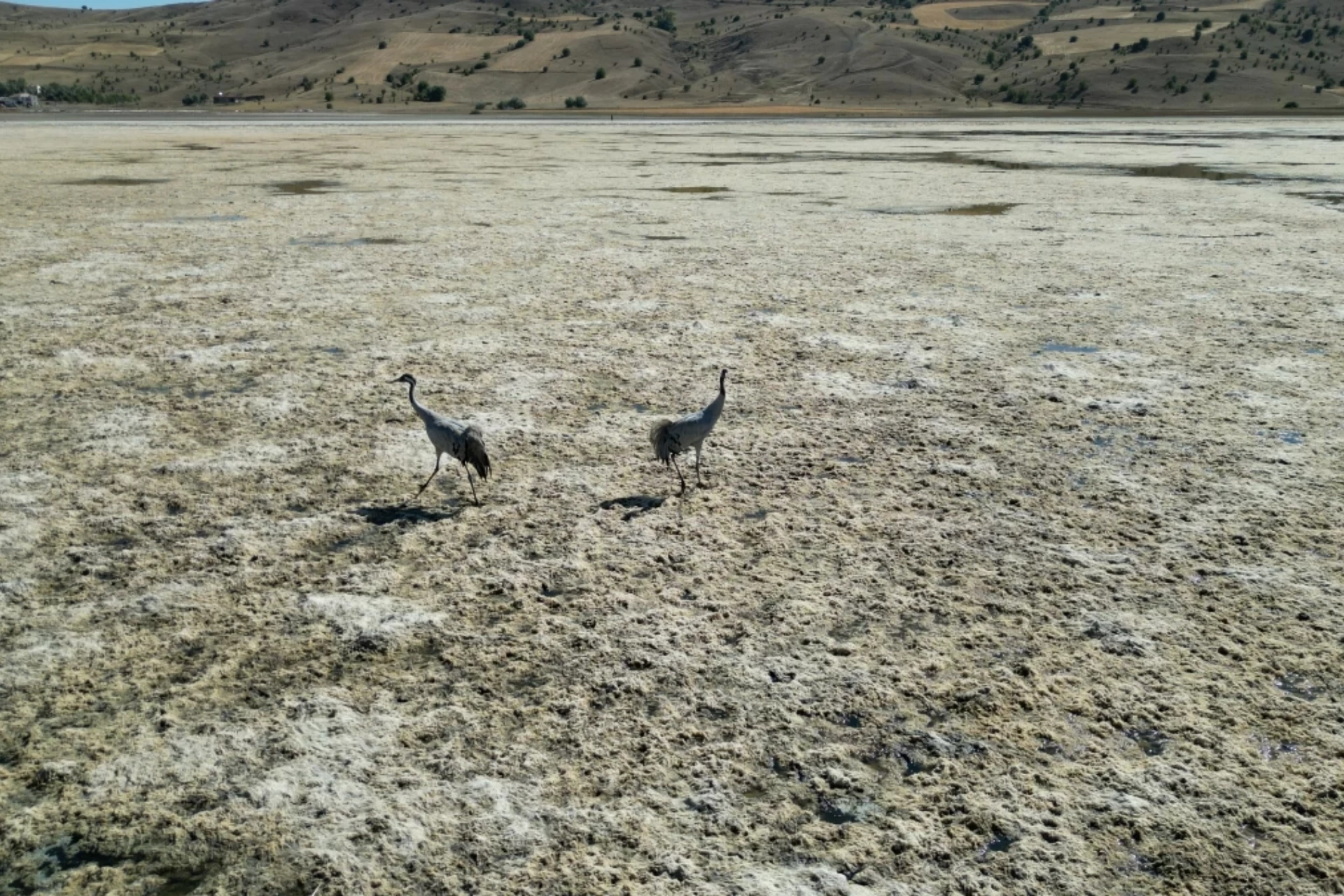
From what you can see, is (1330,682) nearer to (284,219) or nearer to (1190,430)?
(1190,430)

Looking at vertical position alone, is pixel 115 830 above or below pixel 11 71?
below

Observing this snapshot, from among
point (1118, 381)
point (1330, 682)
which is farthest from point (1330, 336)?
point (1330, 682)

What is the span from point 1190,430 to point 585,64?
111 m

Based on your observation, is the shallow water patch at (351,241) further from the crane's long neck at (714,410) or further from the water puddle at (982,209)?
the crane's long neck at (714,410)

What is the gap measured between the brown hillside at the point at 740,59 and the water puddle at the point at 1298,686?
71.0m

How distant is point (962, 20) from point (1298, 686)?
473ft

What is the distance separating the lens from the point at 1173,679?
3.70 metres

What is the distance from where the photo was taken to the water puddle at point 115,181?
19016 mm

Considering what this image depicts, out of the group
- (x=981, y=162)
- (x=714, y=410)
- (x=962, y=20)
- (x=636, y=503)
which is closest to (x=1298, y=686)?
(x=714, y=410)

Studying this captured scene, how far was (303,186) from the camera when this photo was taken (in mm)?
19234

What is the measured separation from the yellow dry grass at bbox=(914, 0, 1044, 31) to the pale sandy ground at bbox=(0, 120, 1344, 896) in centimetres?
13069

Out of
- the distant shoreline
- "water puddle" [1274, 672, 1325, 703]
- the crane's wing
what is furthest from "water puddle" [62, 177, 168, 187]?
the distant shoreline

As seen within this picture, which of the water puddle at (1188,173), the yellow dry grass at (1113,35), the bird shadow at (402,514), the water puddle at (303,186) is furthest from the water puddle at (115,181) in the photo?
the yellow dry grass at (1113,35)

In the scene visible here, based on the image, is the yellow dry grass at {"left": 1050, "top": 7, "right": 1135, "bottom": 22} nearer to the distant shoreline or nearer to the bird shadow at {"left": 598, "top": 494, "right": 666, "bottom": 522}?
the distant shoreline
